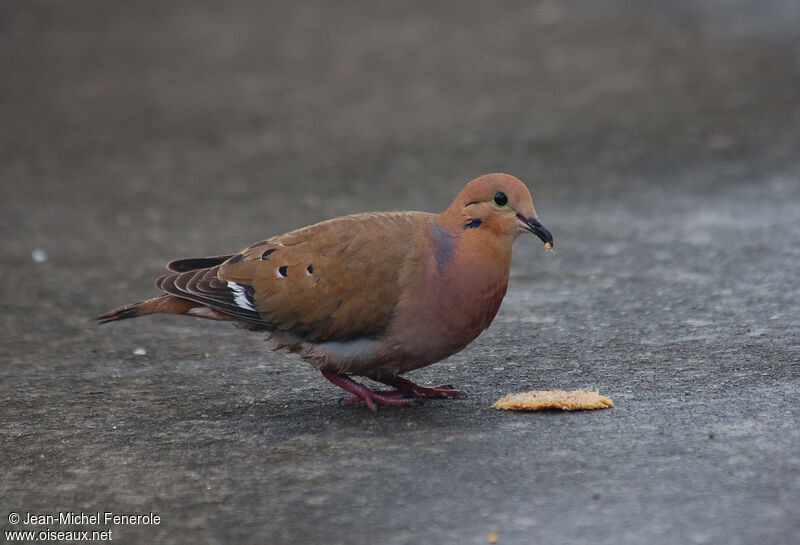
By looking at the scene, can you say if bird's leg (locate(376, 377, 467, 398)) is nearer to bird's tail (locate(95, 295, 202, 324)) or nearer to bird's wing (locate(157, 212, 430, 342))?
bird's wing (locate(157, 212, 430, 342))

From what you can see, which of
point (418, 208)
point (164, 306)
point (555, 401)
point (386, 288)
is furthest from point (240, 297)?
point (418, 208)

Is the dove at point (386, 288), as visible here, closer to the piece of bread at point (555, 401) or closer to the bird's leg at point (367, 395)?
the bird's leg at point (367, 395)

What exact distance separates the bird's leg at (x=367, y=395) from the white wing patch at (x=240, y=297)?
404 mm

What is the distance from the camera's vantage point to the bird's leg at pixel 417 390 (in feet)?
12.5

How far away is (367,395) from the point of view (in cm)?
376

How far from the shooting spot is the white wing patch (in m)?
3.85

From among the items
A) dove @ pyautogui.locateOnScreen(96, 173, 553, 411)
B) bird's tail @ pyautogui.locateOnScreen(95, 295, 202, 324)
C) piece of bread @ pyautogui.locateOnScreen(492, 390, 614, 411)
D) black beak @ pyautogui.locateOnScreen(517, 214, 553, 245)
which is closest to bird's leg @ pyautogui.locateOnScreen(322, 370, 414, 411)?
dove @ pyautogui.locateOnScreen(96, 173, 553, 411)

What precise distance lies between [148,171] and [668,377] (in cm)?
518

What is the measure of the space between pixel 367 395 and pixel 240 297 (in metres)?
0.64

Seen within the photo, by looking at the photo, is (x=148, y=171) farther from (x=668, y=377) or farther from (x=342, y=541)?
(x=342, y=541)

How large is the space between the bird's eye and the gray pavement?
2.55 ft

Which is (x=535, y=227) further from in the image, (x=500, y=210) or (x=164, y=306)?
(x=164, y=306)

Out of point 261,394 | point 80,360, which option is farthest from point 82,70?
point 261,394

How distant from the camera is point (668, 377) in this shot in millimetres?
3850
